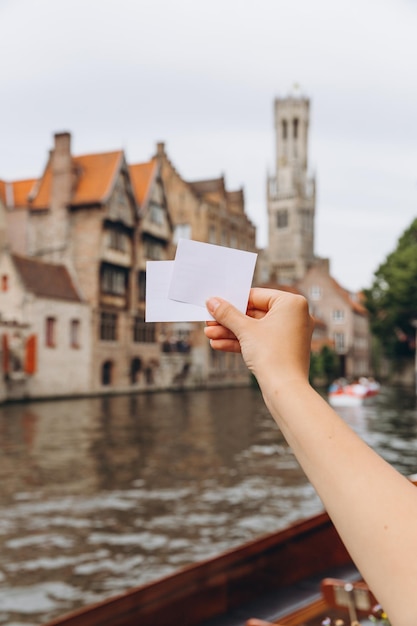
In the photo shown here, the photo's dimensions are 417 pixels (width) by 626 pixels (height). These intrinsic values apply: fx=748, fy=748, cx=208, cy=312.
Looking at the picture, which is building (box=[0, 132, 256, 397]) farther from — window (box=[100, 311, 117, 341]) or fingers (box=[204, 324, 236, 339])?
fingers (box=[204, 324, 236, 339])

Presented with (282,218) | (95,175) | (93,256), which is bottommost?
(93,256)

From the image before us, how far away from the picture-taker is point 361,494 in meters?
0.97

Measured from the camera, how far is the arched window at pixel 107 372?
137 feet

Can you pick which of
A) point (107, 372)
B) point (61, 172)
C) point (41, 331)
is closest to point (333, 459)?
point (41, 331)

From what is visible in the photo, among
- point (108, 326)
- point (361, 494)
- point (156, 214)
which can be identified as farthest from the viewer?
point (156, 214)

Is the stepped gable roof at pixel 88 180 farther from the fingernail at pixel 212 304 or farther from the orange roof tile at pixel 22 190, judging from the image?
the fingernail at pixel 212 304

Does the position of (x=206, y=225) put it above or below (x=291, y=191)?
below

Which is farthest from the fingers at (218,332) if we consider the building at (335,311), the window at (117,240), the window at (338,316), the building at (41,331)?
the window at (338,316)

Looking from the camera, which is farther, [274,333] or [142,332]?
[142,332]

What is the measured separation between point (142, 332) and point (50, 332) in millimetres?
9385

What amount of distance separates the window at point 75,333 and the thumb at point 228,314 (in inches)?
1494

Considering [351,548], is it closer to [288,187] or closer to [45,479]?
[45,479]

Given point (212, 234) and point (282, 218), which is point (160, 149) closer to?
point (212, 234)

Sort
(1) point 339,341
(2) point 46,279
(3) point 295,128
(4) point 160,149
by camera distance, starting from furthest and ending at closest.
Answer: (3) point 295,128, (1) point 339,341, (4) point 160,149, (2) point 46,279
